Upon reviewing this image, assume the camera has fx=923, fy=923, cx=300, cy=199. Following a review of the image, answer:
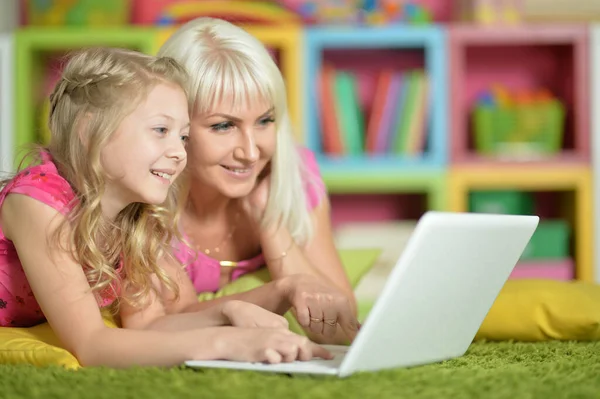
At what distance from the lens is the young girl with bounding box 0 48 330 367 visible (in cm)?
127

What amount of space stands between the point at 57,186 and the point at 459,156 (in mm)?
1977

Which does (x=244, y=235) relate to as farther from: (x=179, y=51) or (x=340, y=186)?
(x=340, y=186)

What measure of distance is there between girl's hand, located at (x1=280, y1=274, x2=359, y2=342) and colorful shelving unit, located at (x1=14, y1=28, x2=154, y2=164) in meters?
1.84

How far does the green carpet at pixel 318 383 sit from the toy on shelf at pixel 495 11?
2112 mm

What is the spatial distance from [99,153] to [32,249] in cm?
18

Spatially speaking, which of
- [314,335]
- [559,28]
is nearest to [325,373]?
[314,335]

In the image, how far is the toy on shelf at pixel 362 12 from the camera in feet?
10.6

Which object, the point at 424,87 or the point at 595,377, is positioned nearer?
the point at 595,377

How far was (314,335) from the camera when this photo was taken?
161 centimetres

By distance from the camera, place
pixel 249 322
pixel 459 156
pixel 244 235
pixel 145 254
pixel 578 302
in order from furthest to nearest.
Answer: pixel 459 156, pixel 244 235, pixel 578 302, pixel 145 254, pixel 249 322

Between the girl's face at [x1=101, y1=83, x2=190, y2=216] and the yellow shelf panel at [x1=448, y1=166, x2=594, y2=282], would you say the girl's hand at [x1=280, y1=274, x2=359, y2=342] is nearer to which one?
the girl's face at [x1=101, y1=83, x2=190, y2=216]

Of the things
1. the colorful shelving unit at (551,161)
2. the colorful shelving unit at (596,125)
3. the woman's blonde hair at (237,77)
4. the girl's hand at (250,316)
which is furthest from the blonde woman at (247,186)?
the colorful shelving unit at (596,125)

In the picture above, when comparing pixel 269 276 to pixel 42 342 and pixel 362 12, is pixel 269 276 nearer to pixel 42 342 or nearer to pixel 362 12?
pixel 42 342

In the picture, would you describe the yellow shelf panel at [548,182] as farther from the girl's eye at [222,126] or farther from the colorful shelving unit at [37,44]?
the girl's eye at [222,126]
